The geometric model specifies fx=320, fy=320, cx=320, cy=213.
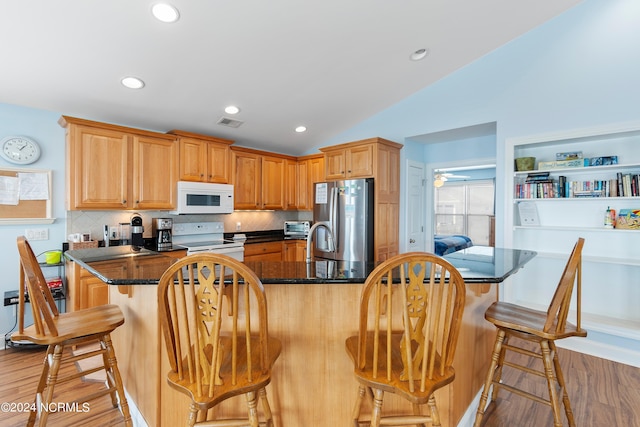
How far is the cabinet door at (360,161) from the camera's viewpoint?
13.4ft

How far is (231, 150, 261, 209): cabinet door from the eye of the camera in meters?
4.62

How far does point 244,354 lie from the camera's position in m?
1.41

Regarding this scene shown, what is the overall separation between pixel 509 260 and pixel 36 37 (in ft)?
12.0

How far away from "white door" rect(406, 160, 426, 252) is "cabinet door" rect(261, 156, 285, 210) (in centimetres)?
202

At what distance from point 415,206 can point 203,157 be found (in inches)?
118

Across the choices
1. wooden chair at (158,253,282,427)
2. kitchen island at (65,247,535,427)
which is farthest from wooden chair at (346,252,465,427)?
wooden chair at (158,253,282,427)

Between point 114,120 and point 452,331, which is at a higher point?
point 114,120

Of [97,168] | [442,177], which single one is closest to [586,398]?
[97,168]

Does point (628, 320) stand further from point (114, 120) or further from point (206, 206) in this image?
point (114, 120)

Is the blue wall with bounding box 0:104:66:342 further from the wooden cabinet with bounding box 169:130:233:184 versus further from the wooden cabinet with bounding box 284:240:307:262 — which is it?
the wooden cabinet with bounding box 284:240:307:262

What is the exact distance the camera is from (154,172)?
379 centimetres

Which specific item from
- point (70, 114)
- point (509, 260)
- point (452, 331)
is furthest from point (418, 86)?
point (70, 114)

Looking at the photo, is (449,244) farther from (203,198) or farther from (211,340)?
(211,340)

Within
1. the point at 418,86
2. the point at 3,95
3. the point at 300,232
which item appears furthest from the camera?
the point at 300,232
